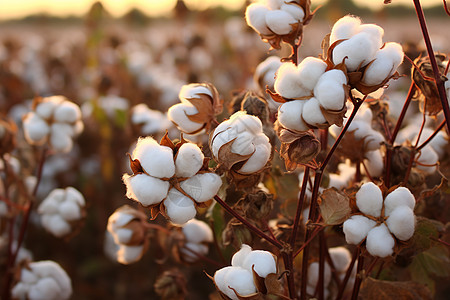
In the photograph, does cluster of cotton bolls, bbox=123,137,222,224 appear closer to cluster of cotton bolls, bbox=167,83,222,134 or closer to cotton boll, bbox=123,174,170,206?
cotton boll, bbox=123,174,170,206

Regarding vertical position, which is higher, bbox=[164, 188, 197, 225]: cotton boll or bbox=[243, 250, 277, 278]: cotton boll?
bbox=[164, 188, 197, 225]: cotton boll

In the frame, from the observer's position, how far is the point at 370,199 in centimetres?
71

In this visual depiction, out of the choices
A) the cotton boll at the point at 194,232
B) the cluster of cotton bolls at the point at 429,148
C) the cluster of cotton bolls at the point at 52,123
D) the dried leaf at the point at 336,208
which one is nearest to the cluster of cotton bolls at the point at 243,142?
the dried leaf at the point at 336,208

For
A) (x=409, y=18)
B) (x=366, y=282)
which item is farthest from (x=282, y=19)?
(x=409, y=18)

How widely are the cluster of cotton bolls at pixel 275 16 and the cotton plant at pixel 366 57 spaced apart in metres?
0.12

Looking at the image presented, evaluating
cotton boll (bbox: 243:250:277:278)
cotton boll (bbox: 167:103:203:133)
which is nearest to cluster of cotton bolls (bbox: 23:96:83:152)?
cotton boll (bbox: 167:103:203:133)

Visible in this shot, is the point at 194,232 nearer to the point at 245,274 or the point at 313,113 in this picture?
the point at 245,274

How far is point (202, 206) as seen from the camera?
2.30 feet

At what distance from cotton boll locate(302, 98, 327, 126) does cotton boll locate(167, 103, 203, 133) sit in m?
0.24

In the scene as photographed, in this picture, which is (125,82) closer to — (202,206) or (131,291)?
(131,291)

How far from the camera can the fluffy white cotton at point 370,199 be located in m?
0.71

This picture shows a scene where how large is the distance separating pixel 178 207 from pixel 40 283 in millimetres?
742

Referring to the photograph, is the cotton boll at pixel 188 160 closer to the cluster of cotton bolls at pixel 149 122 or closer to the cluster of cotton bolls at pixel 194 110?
the cluster of cotton bolls at pixel 194 110

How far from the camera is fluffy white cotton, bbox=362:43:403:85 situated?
64 cm
